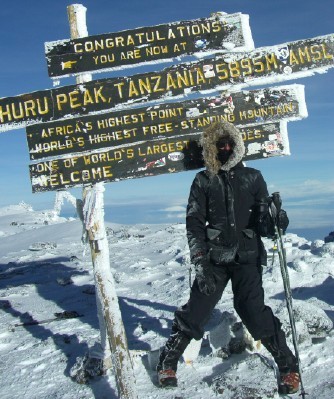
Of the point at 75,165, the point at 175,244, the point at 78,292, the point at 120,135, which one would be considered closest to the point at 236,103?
the point at 120,135

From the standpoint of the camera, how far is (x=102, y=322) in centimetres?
520

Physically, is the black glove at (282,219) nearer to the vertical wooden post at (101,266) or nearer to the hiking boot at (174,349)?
the hiking boot at (174,349)

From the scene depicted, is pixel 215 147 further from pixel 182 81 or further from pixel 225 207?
pixel 182 81

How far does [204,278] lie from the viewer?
4.47m

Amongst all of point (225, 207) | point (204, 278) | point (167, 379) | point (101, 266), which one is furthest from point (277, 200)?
point (167, 379)

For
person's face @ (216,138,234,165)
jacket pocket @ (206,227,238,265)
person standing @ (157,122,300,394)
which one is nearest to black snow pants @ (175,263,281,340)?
person standing @ (157,122,300,394)

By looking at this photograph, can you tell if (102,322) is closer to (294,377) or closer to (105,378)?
(105,378)

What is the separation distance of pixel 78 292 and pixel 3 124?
5.14 meters

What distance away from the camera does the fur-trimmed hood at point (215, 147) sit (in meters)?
4.61

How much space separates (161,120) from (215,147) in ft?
2.50

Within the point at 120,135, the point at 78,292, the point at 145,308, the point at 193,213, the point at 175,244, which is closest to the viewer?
the point at 193,213

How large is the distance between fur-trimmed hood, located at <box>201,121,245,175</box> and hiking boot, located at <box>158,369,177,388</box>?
82.6 inches

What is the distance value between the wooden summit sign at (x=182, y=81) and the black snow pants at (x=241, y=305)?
203 cm

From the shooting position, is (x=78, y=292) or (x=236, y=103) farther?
(x=78, y=292)
